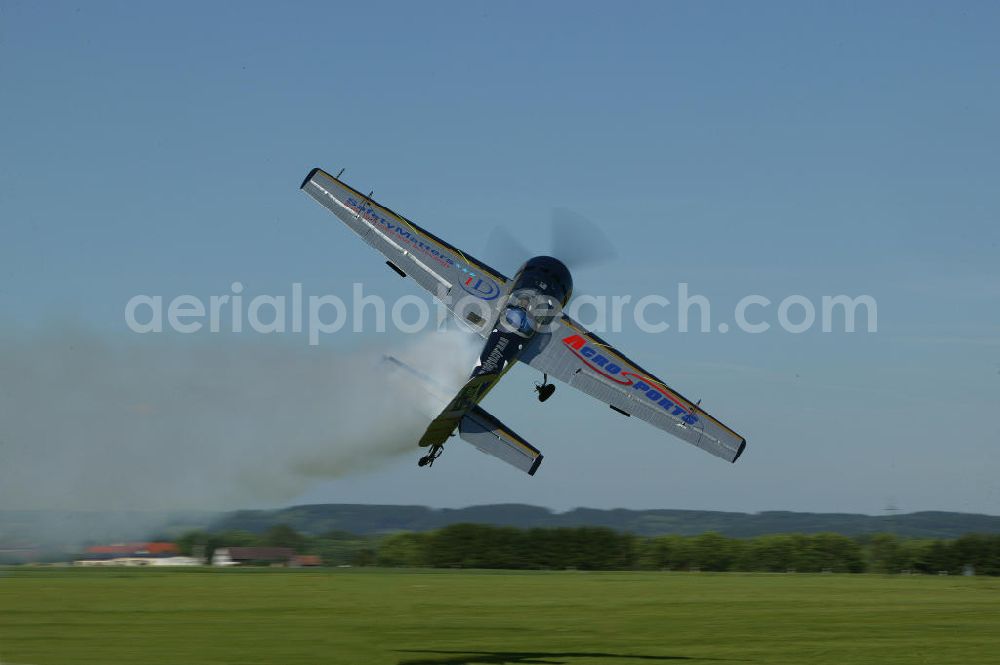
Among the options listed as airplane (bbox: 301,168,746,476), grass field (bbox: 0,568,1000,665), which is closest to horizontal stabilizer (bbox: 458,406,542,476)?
airplane (bbox: 301,168,746,476)

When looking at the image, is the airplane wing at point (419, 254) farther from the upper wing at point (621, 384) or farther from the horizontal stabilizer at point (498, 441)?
the horizontal stabilizer at point (498, 441)

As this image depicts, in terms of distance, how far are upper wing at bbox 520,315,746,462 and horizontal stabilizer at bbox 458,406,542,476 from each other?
422cm

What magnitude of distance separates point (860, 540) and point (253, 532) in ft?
131

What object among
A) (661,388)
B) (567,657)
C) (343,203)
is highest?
(343,203)

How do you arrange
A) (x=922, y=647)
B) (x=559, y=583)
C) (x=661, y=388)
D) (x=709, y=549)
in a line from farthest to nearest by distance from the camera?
(x=709, y=549), (x=559, y=583), (x=661, y=388), (x=922, y=647)

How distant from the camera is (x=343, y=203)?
38.3 m

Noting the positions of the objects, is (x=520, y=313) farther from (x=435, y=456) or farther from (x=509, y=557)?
(x=509, y=557)

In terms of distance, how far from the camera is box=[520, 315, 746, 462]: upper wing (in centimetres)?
3047

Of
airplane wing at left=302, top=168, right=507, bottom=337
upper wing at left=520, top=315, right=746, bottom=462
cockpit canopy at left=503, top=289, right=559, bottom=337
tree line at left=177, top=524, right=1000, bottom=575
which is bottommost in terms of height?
tree line at left=177, top=524, right=1000, bottom=575

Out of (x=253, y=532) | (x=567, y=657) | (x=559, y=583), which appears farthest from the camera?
(x=253, y=532)

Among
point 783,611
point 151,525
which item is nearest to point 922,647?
point 783,611

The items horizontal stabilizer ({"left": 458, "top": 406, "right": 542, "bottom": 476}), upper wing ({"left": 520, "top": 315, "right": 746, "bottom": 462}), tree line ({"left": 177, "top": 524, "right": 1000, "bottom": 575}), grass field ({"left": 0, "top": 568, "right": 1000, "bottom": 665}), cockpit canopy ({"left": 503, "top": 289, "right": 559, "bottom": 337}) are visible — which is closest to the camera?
grass field ({"left": 0, "top": 568, "right": 1000, "bottom": 665})

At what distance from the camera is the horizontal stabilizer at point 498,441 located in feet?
93.1

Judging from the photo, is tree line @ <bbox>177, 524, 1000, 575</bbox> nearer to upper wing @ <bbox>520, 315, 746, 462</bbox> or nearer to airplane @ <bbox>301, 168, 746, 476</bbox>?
airplane @ <bbox>301, 168, 746, 476</bbox>
